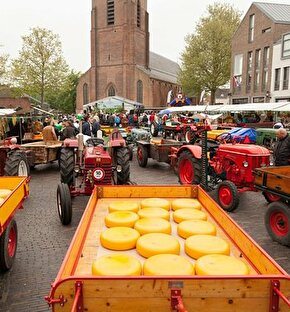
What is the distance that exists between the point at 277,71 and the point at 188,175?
24370mm

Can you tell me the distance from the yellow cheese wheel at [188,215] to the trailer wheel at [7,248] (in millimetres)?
2129

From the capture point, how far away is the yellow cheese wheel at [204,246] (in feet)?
8.76

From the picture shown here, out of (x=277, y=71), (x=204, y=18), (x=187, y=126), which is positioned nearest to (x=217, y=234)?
(x=187, y=126)

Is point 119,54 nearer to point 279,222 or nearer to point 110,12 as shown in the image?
point 110,12

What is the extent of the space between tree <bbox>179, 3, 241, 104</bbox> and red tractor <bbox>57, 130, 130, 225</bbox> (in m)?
30.7

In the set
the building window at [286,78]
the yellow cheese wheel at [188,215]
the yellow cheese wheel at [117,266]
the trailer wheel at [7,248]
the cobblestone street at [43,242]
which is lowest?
the cobblestone street at [43,242]

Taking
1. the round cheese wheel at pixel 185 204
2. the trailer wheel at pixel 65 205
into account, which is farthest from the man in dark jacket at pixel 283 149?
the trailer wheel at pixel 65 205

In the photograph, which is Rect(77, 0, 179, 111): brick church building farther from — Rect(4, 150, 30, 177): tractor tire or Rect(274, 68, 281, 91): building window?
Rect(4, 150, 30, 177): tractor tire

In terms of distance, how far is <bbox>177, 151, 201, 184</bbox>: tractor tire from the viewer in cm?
812

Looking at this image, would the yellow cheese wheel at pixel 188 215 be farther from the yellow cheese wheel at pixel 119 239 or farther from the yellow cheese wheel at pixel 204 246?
the yellow cheese wheel at pixel 119 239

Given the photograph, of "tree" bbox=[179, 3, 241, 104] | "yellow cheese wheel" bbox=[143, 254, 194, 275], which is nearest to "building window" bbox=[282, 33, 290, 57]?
"tree" bbox=[179, 3, 241, 104]

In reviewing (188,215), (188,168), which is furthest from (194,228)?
(188,168)

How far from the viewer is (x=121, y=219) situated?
332 centimetres

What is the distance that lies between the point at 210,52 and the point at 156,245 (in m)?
37.5
